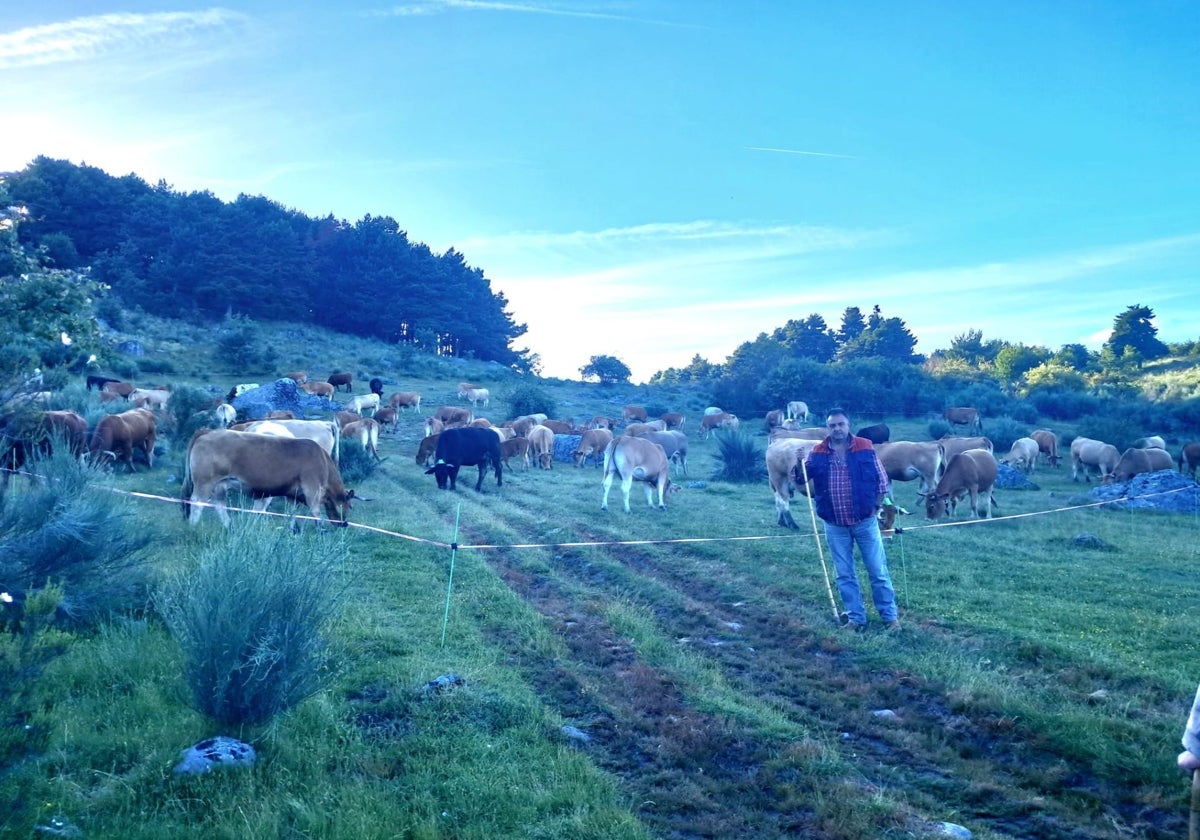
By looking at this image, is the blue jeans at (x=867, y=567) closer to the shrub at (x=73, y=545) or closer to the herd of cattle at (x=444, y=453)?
the herd of cattle at (x=444, y=453)

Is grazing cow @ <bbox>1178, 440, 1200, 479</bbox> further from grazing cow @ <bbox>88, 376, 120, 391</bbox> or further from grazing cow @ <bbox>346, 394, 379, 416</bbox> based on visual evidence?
grazing cow @ <bbox>88, 376, 120, 391</bbox>

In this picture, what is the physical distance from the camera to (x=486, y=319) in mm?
73062

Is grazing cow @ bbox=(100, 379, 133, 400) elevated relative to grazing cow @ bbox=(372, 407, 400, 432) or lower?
elevated

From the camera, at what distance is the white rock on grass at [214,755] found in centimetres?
441

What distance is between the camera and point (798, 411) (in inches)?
1764

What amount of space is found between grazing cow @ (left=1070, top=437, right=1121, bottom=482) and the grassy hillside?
16.6 m

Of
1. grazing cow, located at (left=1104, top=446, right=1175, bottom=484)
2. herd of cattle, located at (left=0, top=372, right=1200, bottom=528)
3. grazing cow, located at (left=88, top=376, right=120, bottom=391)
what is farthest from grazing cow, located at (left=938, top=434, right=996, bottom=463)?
grazing cow, located at (left=88, top=376, right=120, bottom=391)

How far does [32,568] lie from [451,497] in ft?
39.8

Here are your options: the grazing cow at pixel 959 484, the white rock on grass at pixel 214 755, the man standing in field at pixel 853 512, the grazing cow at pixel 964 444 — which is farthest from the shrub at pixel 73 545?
the grazing cow at pixel 964 444

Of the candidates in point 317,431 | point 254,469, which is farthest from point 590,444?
point 254,469

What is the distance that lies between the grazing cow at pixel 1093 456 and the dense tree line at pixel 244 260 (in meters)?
49.9

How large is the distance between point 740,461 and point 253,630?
2131 cm

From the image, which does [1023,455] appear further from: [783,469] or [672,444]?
[783,469]

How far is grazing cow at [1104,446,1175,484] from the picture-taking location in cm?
2303
